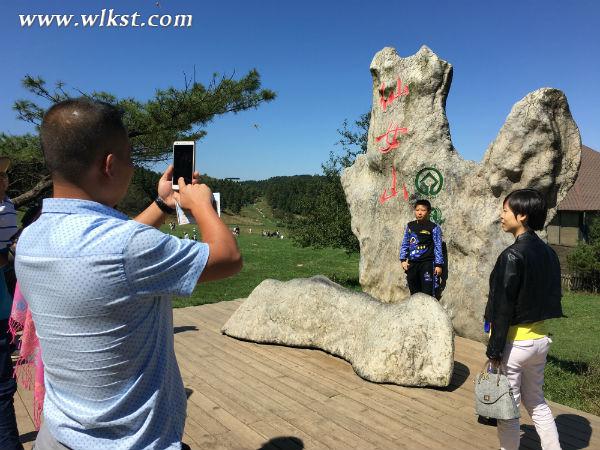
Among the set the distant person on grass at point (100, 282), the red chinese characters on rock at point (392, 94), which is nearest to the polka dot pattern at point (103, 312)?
the distant person on grass at point (100, 282)

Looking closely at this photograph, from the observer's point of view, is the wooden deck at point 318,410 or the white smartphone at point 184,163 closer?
the white smartphone at point 184,163

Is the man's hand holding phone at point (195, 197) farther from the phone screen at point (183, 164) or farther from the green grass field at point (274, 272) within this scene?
the green grass field at point (274, 272)

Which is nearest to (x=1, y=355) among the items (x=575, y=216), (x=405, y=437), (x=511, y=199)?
(x=405, y=437)

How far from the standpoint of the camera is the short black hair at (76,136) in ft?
4.01

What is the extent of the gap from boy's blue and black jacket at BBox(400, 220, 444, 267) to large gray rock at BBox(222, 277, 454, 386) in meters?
1.15

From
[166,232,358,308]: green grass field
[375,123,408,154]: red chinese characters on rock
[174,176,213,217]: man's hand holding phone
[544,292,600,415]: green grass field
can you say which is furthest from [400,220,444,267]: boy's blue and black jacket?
[174,176,213,217]: man's hand holding phone

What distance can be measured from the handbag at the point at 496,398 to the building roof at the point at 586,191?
16.7 metres

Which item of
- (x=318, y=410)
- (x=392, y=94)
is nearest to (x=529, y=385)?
(x=318, y=410)

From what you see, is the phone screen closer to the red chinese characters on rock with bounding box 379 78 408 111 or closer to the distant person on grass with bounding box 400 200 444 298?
the distant person on grass with bounding box 400 200 444 298

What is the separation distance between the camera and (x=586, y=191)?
1867 cm

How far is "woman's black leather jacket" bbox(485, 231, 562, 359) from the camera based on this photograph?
108 inches

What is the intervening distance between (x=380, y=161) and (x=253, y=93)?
3636 millimetres

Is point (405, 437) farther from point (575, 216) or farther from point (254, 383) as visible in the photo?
point (575, 216)

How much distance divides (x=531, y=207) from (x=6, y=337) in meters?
3.39
